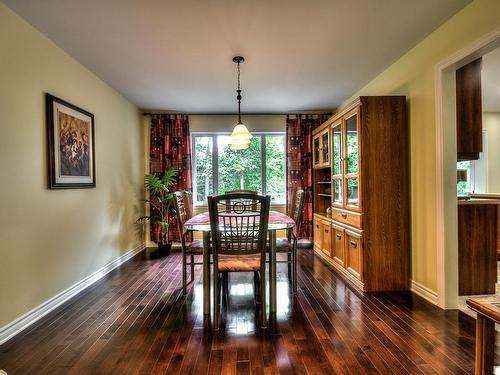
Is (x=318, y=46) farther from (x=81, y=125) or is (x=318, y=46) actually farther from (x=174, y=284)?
(x=174, y=284)

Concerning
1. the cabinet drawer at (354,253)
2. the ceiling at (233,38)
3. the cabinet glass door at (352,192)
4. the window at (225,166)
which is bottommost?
the cabinet drawer at (354,253)

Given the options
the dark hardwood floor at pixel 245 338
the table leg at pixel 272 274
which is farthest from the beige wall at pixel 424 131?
the table leg at pixel 272 274

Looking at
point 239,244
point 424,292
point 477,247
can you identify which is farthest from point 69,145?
point 477,247

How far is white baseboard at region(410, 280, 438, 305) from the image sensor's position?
2.43 meters

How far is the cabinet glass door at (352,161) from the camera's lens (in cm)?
287

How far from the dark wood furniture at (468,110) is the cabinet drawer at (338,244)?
146 centimetres

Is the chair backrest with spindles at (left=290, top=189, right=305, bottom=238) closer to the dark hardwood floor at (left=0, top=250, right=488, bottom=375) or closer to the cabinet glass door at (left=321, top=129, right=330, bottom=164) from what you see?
the dark hardwood floor at (left=0, top=250, right=488, bottom=375)

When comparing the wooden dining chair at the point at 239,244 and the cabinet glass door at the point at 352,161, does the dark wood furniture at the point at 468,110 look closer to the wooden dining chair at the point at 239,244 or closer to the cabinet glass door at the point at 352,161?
the cabinet glass door at the point at 352,161

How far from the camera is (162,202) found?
4.38 m

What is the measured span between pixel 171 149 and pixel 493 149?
5.95 metres

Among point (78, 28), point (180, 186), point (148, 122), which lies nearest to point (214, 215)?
point (78, 28)

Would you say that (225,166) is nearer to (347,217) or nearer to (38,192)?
(347,217)

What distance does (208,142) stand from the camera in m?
4.96

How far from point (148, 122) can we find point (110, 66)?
6.13 ft
